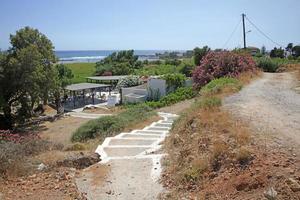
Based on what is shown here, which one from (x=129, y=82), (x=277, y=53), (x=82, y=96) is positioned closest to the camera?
(x=129, y=82)

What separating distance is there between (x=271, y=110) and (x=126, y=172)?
558 centimetres

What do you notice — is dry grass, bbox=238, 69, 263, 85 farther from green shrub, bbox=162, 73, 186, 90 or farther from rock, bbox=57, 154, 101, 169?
rock, bbox=57, 154, 101, 169

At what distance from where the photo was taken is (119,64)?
2461 inches

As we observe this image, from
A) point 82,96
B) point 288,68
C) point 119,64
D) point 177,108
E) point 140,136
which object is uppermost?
point 119,64

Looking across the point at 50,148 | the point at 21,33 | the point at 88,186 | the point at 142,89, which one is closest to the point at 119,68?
the point at 142,89

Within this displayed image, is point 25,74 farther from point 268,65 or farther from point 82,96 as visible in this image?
point 268,65

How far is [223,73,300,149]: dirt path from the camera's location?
373 inches

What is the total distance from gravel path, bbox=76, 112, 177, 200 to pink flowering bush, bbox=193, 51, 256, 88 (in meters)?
11.8

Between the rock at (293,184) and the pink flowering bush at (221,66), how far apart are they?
1783 cm

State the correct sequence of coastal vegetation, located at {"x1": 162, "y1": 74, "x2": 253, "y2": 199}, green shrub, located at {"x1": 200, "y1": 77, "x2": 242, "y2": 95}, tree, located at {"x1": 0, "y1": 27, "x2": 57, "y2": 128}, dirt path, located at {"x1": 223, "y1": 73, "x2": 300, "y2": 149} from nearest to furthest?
coastal vegetation, located at {"x1": 162, "y1": 74, "x2": 253, "y2": 199}
dirt path, located at {"x1": 223, "y1": 73, "x2": 300, "y2": 149}
green shrub, located at {"x1": 200, "y1": 77, "x2": 242, "y2": 95}
tree, located at {"x1": 0, "y1": 27, "x2": 57, "y2": 128}

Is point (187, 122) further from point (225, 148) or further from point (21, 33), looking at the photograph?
point (21, 33)

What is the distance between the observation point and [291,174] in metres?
6.93

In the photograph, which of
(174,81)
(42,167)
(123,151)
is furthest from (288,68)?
(42,167)

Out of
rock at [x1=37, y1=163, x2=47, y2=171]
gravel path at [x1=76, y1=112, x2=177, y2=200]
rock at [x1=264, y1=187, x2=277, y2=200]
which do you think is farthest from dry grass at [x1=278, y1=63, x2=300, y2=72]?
rock at [x1=264, y1=187, x2=277, y2=200]
